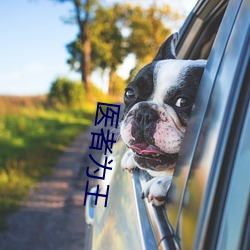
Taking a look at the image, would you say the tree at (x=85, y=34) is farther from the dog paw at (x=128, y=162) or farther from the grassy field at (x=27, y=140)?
the dog paw at (x=128, y=162)

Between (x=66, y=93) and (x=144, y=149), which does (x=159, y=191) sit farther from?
(x=66, y=93)

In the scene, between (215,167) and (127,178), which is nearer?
(215,167)

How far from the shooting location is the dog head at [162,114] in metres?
1.49

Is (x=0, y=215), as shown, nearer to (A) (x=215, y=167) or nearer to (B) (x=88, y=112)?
(A) (x=215, y=167)

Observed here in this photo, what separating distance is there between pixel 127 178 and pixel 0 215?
3.69 metres

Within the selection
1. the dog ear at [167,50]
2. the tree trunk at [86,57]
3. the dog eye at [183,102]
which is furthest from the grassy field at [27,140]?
the tree trunk at [86,57]

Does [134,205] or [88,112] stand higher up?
[134,205]

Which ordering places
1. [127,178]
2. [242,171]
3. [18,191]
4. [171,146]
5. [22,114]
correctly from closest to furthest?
[242,171], [171,146], [127,178], [18,191], [22,114]

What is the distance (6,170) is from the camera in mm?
7133

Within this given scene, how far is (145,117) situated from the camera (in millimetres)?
1509

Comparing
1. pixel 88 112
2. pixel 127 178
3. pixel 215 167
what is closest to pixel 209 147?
pixel 215 167

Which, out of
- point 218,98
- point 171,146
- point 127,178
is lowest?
point 127,178

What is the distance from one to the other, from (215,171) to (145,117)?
19.1 inches

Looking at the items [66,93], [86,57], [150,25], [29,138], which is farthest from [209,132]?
[86,57]
